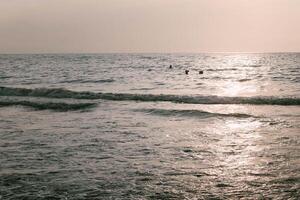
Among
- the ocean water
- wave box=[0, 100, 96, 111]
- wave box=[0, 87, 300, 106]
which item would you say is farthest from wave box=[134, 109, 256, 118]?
wave box=[0, 87, 300, 106]

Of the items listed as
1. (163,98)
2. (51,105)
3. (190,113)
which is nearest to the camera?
(190,113)

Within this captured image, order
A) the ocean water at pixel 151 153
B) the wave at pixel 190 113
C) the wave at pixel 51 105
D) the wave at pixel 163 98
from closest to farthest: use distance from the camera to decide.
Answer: the ocean water at pixel 151 153 → the wave at pixel 190 113 → the wave at pixel 51 105 → the wave at pixel 163 98

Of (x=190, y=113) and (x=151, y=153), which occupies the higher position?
(x=151, y=153)

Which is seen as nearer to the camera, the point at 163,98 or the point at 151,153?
the point at 151,153

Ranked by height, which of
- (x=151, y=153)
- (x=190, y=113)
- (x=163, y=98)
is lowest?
(x=163, y=98)

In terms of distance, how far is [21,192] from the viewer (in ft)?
25.1

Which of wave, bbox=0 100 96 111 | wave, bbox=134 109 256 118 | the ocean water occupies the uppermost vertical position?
the ocean water

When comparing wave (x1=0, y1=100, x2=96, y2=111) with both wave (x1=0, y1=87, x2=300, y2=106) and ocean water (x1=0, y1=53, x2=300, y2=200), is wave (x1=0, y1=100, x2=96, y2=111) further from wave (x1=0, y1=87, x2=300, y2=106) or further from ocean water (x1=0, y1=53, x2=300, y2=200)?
wave (x1=0, y1=87, x2=300, y2=106)

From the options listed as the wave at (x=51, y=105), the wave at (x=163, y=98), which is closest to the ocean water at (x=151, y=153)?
the wave at (x=51, y=105)

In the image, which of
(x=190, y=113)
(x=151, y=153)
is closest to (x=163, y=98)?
(x=190, y=113)

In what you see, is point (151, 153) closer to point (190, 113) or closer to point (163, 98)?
point (190, 113)

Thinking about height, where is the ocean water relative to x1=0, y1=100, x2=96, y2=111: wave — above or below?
above

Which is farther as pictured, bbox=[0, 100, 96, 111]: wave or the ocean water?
bbox=[0, 100, 96, 111]: wave

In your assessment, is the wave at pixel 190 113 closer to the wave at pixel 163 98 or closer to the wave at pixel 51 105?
the wave at pixel 51 105
